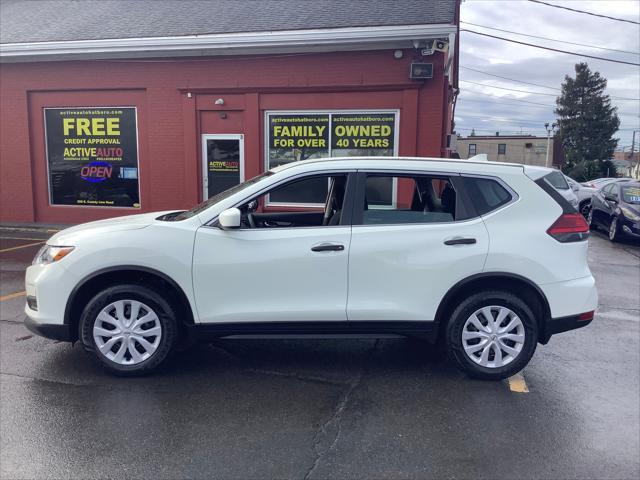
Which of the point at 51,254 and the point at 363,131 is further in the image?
the point at 363,131

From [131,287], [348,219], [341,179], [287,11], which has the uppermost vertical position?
[287,11]

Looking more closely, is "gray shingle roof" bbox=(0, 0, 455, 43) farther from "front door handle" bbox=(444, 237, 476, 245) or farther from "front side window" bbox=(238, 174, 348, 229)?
"front door handle" bbox=(444, 237, 476, 245)

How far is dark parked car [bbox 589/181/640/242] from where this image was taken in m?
12.9

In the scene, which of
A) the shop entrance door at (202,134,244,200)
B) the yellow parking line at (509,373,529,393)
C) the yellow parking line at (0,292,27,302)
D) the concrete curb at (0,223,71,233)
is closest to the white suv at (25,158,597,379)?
the yellow parking line at (509,373,529,393)

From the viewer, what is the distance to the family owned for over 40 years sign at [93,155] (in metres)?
13.2

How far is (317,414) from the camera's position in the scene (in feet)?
13.2

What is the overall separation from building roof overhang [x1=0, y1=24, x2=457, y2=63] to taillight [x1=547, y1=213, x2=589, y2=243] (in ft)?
22.8

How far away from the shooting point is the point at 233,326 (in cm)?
454

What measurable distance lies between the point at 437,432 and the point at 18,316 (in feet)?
15.8

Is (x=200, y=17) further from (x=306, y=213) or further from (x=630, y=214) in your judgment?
(x=630, y=214)

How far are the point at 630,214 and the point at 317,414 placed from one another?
1165cm

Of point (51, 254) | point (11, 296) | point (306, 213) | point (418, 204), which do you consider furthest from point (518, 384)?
point (11, 296)

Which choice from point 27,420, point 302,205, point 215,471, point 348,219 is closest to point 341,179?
point 348,219

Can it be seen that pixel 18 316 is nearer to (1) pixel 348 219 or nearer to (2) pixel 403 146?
(1) pixel 348 219
